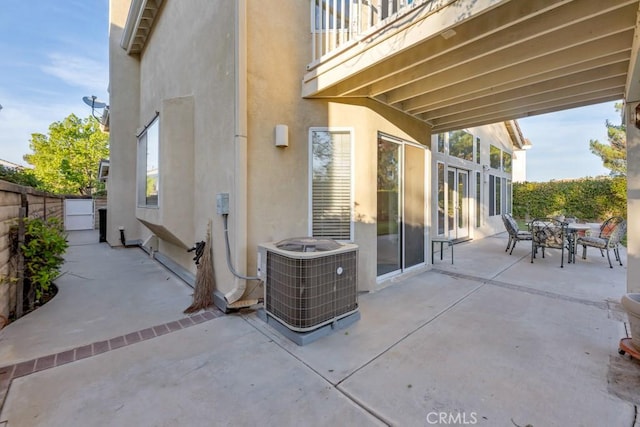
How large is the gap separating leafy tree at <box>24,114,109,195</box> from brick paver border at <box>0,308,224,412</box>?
2508 centimetres

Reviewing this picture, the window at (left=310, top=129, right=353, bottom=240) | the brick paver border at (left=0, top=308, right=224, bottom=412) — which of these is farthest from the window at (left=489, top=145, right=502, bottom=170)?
the brick paver border at (left=0, top=308, right=224, bottom=412)

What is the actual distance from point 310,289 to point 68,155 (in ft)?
91.4

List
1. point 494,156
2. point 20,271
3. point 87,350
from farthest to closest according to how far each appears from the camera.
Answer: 1. point 494,156
2. point 20,271
3. point 87,350

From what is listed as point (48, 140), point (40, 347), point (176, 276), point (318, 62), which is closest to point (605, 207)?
point (318, 62)

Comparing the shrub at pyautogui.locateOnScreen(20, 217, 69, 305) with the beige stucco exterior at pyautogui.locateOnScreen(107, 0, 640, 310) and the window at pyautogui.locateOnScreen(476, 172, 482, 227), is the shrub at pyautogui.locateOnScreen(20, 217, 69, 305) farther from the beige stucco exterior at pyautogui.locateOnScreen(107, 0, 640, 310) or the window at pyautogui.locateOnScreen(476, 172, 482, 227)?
the window at pyautogui.locateOnScreen(476, 172, 482, 227)

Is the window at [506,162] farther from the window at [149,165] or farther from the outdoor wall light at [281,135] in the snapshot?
the window at [149,165]

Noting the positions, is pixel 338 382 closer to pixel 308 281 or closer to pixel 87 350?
pixel 308 281

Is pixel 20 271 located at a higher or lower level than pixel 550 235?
lower

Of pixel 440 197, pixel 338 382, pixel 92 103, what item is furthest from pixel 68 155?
pixel 338 382

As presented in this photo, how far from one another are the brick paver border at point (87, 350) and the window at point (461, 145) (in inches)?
316

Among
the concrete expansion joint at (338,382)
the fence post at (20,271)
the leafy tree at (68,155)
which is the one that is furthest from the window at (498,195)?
the leafy tree at (68,155)

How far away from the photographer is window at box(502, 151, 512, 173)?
479 inches

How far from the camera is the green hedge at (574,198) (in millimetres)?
12867

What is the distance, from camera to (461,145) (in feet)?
29.4
